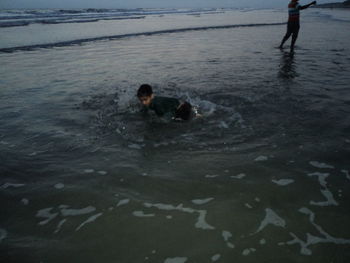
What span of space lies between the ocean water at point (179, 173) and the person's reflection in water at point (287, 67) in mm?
314

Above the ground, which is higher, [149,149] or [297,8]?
[297,8]

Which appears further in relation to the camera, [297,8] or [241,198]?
[297,8]

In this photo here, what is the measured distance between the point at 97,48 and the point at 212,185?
1393cm

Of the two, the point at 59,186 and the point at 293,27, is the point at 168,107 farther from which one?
the point at 293,27

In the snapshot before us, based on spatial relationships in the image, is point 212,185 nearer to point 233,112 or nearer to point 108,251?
point 108,251

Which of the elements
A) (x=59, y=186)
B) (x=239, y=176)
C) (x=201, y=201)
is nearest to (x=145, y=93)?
(x=59, y=186)

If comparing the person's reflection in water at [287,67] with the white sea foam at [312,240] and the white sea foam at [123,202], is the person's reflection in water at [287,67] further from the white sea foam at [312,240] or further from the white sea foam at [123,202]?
the white sea foam at [123,202]

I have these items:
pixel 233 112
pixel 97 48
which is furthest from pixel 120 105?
pixel 97 48

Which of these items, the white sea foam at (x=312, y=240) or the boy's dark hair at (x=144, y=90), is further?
the boy's dark hair at (x=144, y=90)

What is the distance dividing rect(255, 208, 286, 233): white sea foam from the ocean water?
0.02m

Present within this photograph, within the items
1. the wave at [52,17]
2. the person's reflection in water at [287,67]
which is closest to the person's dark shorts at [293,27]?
the person's reflection in water at [287,67]

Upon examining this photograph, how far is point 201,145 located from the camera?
4.89m

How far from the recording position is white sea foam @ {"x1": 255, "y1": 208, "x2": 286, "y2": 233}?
3100 mm

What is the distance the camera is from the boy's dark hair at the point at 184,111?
5.79 meters
